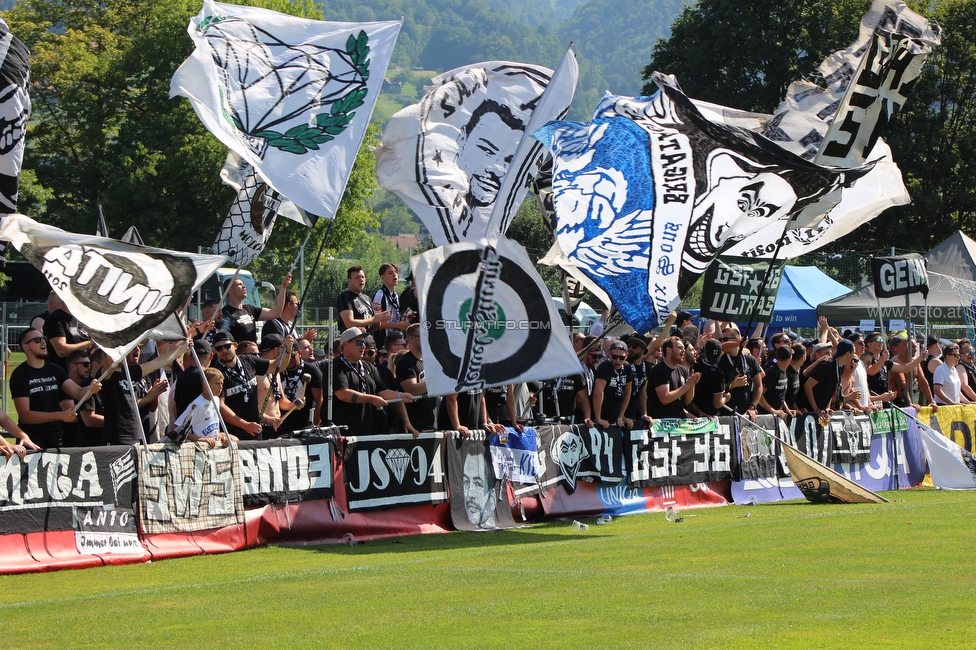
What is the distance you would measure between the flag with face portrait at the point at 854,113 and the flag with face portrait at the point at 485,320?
4.32 m

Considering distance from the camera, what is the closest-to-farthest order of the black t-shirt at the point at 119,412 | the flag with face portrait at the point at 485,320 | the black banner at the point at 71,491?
1. the black banner at the point at 71,491
2. the black t-shirt at the point at 119,412
3. the flag with face portrait at the point at 485,320

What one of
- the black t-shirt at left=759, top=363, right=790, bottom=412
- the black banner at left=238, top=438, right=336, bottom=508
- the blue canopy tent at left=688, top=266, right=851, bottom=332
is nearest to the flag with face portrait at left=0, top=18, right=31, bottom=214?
the black banner at left=238, top=438, right=336, bottom=508

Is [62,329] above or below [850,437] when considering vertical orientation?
above

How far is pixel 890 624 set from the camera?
25.8ft

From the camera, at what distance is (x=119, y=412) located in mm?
12422

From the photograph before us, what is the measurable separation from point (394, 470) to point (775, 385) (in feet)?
24.6

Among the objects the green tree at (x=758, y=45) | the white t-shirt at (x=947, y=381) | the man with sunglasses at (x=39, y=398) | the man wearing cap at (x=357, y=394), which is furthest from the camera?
the green tree at (x=758, y=45)

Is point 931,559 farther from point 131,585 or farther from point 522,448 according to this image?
point 131,585

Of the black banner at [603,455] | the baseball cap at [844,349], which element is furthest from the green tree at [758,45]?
the black banner at [603,455]

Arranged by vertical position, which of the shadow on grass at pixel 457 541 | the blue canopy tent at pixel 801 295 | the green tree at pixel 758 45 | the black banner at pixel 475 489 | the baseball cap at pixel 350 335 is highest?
the green tree at pixel 758 45

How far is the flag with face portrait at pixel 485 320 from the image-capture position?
13078 millimetres

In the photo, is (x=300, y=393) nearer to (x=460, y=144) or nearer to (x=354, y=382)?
(x=354, y=382)

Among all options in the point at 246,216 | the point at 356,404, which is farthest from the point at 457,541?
the point at 246,216

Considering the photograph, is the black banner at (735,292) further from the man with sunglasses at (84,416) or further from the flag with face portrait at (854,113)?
the man with sunglasses at (84,416)
